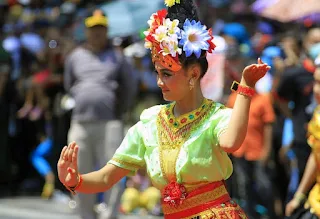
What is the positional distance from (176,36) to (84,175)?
0.86 m

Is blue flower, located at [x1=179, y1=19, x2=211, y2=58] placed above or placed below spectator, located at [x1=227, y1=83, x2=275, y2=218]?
above

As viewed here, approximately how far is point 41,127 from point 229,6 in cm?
496

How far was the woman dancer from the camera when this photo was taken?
15.2ft

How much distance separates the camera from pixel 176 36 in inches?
186

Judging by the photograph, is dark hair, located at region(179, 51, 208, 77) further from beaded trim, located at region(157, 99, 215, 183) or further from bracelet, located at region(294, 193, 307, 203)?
bracelet, located at region(294, 193, 307, 203)

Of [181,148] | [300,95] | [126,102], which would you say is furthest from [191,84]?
[126,102]

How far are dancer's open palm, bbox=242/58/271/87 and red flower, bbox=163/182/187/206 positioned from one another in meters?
0.67

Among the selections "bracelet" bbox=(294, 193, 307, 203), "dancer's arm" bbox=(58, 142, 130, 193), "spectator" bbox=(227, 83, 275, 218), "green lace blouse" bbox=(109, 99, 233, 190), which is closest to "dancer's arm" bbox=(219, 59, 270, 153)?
"green lace blouse" bbox=(109, 99, 233, 190)

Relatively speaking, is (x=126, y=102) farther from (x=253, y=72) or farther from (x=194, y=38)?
(x=253, y=72)

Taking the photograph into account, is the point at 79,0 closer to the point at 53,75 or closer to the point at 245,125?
the point at 53,75

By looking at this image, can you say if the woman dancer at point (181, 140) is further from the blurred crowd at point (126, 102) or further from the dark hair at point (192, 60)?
the blurred crowd at point (126, 102)

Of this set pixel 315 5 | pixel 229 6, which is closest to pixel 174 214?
pixel 315 5

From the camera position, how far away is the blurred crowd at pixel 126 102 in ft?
30.2

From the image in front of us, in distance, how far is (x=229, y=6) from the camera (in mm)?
16969
